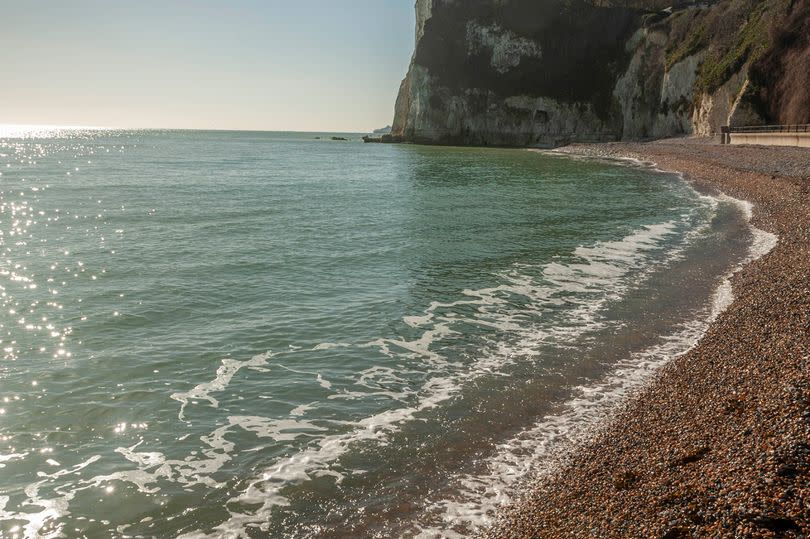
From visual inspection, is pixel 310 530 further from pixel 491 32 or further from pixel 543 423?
pixel 491 32

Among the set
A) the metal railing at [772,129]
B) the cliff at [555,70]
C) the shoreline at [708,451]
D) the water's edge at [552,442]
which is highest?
the cliff at [555,70]

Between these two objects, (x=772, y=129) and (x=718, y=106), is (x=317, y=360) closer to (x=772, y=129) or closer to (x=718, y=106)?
(x=772, y=129)

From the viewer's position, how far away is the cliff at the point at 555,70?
101 metres

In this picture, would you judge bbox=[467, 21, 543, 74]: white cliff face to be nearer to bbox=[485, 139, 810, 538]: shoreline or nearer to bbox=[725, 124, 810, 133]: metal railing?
bbox=[725, 124, 810, 133]: metal railing

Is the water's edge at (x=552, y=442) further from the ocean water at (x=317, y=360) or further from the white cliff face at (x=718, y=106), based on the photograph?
the white cliff face at (x=718, y=106)

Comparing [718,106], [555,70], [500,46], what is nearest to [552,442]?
[718,106]

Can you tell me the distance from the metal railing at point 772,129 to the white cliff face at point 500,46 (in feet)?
226

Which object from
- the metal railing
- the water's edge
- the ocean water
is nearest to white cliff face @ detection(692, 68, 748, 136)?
the metal railing

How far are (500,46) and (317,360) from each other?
132m

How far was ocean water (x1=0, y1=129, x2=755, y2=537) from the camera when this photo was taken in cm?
829

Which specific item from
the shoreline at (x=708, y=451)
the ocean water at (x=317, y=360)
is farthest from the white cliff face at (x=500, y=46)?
the shoreline at (x=708, y=451)

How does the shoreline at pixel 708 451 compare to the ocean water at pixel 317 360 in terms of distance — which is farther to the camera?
the ocean water at pixel 317 360

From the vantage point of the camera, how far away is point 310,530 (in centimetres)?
754

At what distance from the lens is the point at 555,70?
419ft
